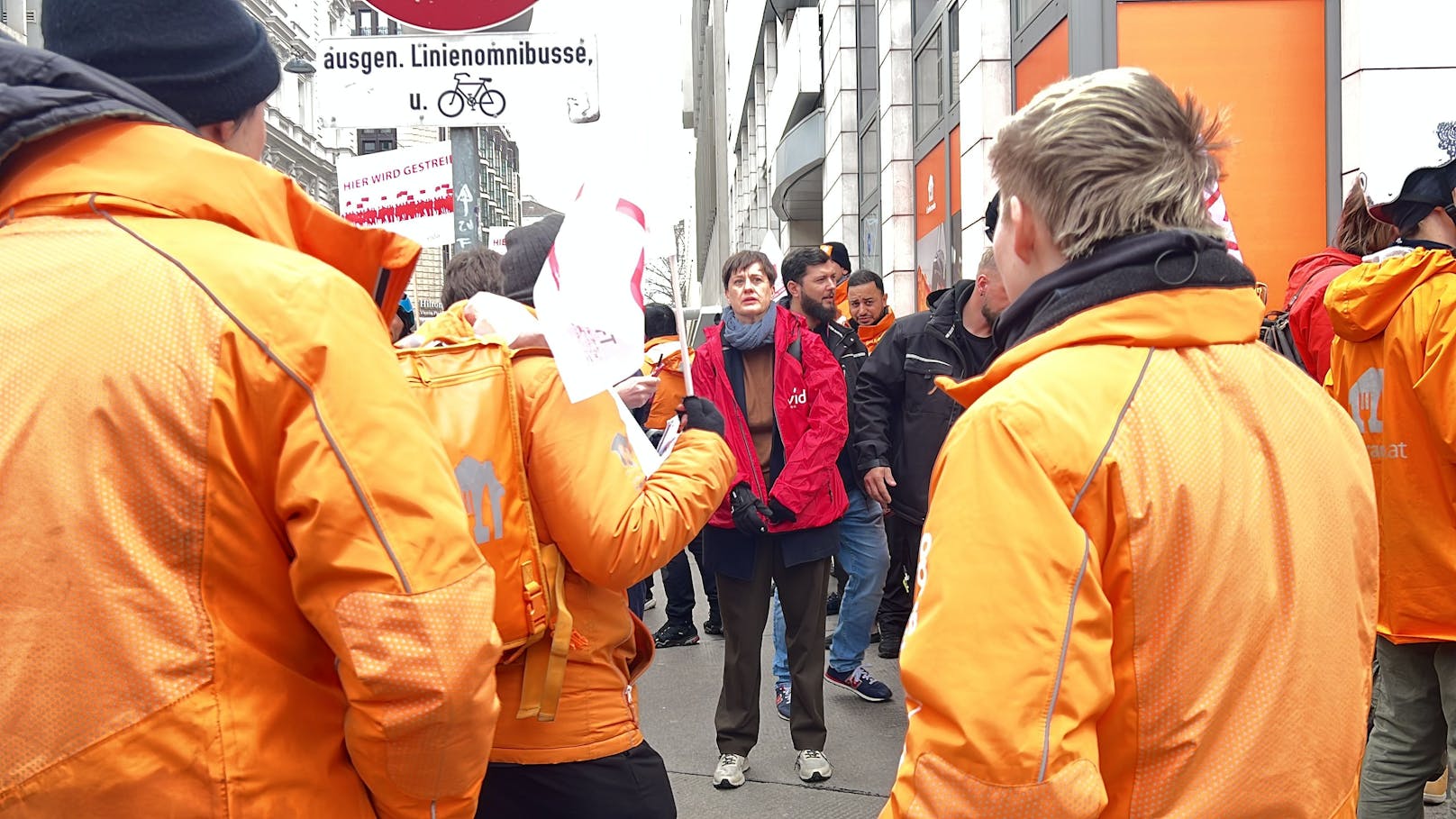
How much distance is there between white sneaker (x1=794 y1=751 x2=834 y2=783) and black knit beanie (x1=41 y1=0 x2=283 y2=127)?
13.7 ft

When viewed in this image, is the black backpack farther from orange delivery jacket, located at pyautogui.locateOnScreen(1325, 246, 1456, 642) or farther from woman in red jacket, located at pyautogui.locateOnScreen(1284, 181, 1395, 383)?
orange delivery jacket, located at pyautogui.locateOnScreen(1325, 246, 1456, 642)

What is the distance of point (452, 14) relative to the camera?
5.79 metres

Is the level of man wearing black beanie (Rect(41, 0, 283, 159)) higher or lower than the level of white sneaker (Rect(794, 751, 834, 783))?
higher

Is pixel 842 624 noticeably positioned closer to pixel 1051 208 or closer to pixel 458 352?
pixel 458 352

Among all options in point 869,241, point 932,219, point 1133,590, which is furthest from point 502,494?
point 869,241

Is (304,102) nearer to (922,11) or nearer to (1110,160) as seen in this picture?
(922,11)

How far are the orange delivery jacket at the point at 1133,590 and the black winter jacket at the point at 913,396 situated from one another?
392 centimetres

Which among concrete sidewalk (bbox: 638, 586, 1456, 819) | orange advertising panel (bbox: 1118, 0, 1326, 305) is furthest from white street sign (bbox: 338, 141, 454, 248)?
orange advertising panel (bbox: 1118, 0, 1326, 305)

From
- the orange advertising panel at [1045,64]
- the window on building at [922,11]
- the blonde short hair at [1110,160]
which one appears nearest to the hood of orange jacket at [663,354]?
the orange advertising panel at [1045,64]

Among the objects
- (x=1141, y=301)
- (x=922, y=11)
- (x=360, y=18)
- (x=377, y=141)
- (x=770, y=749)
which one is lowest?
(x=770, y=749)

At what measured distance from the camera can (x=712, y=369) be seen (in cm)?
558

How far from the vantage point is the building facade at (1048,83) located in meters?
7.63

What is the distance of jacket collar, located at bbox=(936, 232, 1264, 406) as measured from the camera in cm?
170

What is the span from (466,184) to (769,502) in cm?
226
